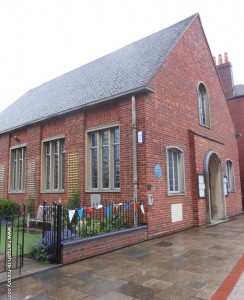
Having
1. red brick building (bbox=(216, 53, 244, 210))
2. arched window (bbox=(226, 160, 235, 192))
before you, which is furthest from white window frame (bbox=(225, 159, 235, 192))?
red brick building (bbox=(216, 53, 244, 210))

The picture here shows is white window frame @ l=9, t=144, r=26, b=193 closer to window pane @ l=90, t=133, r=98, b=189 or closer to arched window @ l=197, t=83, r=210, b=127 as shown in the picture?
window pane @ l=90, t=133, r=98, b=189

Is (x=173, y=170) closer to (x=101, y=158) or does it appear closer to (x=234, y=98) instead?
(x=101, y=158)

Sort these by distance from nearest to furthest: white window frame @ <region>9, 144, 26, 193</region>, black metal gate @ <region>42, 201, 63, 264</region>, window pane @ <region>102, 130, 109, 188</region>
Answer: black metal gate @ <region>42, 201, 63, 264</region>, window pane @ <region>102, 130, 109, 188</region>, white window frame @ <region>9, 144, 26, 193</region>

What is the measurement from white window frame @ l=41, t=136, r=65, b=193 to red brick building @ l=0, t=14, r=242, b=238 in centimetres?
4

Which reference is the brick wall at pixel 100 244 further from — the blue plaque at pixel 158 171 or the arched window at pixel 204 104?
the arched window at pixel 204 104

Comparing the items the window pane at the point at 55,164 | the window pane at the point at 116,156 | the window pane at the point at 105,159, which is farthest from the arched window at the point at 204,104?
the window pane at the point at 55,164

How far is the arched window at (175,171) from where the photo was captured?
9938 millimetres

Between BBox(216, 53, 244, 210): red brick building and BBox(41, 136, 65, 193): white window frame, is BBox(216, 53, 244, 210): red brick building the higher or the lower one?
the higher one

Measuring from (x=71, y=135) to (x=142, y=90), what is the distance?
374cm

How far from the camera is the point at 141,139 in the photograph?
8.47 meters

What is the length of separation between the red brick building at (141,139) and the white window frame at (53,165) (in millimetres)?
44

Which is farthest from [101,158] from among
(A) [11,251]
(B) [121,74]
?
(A) [11,251]

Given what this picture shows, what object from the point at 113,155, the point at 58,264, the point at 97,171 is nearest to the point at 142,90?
the point at 113,155

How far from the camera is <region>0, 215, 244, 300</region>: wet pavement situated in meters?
4.04
